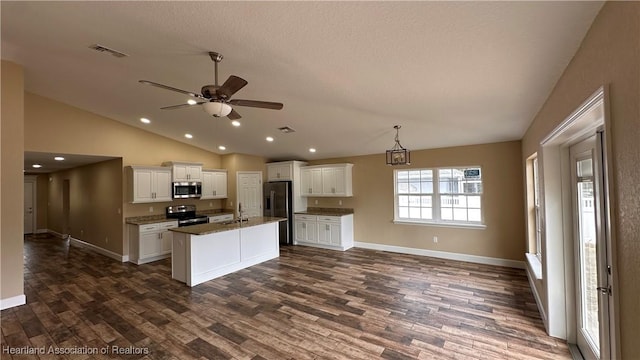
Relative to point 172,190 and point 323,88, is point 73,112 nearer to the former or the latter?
point 172,190

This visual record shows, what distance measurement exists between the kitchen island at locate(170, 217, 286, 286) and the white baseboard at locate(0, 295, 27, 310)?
182 centimetres

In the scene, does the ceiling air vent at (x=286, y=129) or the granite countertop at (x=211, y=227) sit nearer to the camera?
the granite countertop at (x=211, y=227)

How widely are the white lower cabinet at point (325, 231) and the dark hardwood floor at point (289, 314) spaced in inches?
51.4

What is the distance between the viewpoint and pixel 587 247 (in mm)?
2320

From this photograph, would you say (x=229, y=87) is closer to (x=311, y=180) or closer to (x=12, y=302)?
(x=12, y=302)

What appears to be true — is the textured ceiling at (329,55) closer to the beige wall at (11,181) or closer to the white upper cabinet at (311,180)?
the beige wall at (11,181)

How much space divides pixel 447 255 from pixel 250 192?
5204 millimetres

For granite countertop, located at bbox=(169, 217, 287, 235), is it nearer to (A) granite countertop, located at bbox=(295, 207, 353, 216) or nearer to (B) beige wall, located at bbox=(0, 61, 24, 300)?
(A) granite countertop, located at bbox=(295, 207, 353, 216)

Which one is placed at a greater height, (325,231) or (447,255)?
(325,231)

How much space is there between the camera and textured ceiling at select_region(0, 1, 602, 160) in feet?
5.74

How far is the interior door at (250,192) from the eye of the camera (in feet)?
24.0

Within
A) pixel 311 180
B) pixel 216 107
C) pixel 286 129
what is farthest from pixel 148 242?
pixel 216 107

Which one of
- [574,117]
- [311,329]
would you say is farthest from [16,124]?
[574,117]

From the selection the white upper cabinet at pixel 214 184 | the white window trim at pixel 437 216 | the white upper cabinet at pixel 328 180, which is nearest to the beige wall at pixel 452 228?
the white window trim at pixel 437 216
